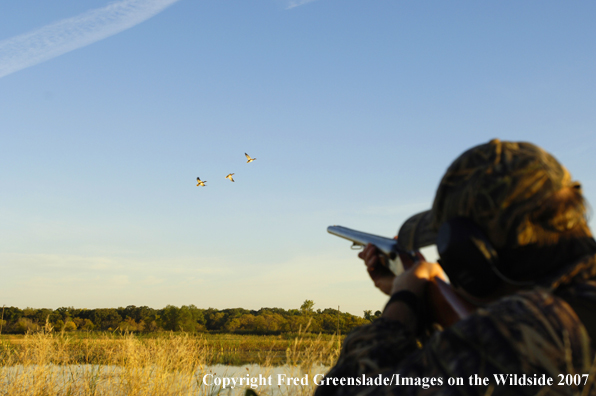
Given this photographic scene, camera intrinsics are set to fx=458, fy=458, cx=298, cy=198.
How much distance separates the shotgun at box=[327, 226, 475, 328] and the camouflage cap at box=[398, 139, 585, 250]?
0.89 ft

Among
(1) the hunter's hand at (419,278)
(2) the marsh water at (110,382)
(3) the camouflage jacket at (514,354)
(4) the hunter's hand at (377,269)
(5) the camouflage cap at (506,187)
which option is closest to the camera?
(3) the camouflage jacket at (514,354)

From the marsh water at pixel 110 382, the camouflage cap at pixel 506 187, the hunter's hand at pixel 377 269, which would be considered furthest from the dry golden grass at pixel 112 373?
the camouflage cap at pixel 506 187

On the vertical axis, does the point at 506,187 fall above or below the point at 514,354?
above

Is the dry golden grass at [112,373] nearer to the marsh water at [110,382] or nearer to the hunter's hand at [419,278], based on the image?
the marsh water at [110,382]

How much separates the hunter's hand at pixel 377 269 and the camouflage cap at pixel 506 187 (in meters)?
0.79

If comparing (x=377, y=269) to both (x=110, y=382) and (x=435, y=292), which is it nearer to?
(x=435, y=292)

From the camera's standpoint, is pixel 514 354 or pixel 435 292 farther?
pixel 435 292

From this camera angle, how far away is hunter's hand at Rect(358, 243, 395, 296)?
2035 mm

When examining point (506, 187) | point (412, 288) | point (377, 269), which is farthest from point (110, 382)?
point (506, 187)

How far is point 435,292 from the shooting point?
1.48 metres

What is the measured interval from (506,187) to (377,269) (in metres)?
1.04

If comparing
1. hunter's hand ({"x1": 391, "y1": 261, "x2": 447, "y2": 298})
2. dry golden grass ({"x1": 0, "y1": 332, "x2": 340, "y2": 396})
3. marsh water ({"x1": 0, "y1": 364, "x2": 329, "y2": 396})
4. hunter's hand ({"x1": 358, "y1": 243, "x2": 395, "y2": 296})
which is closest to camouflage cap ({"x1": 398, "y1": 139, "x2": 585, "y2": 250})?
hunter's hand ({"x1": 391, "y1": 261, "x2": 447, "y2": 298})

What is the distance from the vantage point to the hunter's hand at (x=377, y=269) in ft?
6.68

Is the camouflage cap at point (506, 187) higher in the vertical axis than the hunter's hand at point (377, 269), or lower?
higher
